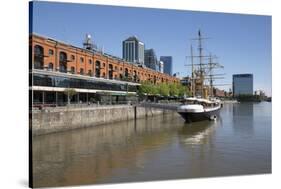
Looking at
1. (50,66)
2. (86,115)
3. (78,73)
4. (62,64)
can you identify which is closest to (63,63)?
(62,64)

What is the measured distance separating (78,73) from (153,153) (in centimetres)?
304

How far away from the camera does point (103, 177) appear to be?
11008 mm

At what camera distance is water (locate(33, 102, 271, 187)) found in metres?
11.1

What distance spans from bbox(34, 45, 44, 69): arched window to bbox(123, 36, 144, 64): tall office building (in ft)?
7.42

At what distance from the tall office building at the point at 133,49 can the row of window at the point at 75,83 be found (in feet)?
4.47

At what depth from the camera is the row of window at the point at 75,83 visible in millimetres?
11159

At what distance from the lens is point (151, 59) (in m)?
13.1

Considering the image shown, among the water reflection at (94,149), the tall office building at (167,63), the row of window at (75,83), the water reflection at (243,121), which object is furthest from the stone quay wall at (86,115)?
the water reflection at (243,121)

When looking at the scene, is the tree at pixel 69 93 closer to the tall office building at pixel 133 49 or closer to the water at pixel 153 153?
the water at pixel 153 153

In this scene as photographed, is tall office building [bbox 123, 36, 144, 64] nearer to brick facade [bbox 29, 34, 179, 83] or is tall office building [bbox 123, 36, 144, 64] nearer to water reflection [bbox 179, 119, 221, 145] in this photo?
brick facade [bbox 29, 34, 179, 83]

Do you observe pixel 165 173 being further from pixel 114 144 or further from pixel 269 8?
pixel 269 8

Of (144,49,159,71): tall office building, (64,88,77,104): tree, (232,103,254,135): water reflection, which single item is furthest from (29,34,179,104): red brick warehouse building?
(232,103,254,135): water reflection

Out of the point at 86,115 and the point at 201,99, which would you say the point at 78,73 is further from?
the point at 201,99

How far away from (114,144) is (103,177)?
129 inches
